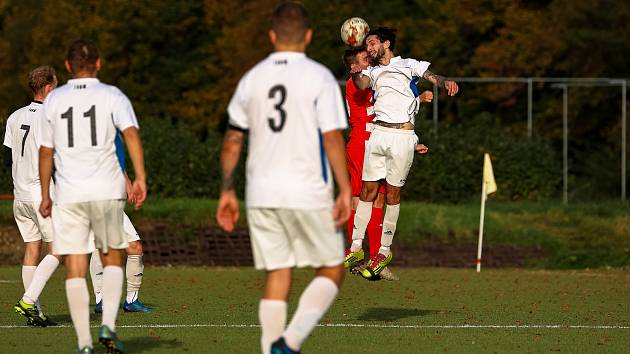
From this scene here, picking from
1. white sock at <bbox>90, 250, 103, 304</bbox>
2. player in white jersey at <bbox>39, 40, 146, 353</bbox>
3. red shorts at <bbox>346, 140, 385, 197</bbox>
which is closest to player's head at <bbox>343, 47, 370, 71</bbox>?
red shorts at <bbox>346, 140, 385, 197</bbox>

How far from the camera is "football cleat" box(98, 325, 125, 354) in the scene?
37.3 ft

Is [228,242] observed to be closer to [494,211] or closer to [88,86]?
[494,211]

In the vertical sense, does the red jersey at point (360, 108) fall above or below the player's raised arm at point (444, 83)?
below

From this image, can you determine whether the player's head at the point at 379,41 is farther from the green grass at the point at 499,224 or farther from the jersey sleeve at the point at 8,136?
the green grass at the point at 499,224

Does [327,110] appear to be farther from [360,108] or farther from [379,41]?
[360,108]

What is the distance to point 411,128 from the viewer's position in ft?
55.6

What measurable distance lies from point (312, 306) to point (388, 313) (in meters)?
6.41

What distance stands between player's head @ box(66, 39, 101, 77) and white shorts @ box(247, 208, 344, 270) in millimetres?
2129

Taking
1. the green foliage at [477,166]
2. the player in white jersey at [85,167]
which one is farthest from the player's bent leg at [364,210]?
the green foliage at [477,166]

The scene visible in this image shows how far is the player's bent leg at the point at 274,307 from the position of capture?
10.6 meters

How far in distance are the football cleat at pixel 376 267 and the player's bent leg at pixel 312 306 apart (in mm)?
5726

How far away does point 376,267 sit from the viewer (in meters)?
16.6

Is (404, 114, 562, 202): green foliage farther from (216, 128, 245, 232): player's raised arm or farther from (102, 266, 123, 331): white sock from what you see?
(216, 128, 245, 232): player's raised arm

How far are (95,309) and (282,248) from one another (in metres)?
6.37
